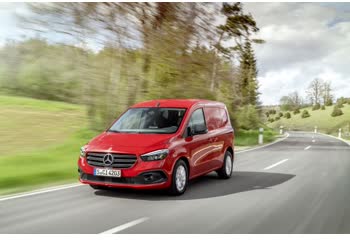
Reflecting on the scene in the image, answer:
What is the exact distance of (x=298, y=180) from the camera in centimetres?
956

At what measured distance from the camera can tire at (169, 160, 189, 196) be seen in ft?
24.2

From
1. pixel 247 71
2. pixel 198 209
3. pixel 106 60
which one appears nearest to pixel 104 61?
pixel 106 60

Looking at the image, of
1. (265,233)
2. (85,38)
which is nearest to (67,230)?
(265,233)

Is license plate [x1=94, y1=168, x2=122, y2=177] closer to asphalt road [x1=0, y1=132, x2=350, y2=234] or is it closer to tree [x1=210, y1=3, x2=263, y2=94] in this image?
asphalt road [x1=0, y1=132, x2=350, y2=234]

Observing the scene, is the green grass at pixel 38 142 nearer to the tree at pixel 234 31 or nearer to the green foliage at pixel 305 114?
the tree at pixel 234 31

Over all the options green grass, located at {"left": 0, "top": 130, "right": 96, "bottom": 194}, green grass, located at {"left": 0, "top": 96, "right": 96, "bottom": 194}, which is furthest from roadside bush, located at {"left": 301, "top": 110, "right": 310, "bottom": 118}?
green grass, located at {"left": 0, "top": 130, "right": 96, "bottom": 194}

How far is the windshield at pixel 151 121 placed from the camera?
8008 millimetres

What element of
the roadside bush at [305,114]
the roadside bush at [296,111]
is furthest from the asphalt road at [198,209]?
the roadside bush at [296,111]

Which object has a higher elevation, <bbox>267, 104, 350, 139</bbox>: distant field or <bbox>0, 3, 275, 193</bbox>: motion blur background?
<bbox>0, 3, 275, 193</bbox>: motion blur background

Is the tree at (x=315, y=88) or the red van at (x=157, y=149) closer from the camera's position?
the red van at (x=157, y=149)

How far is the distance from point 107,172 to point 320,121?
190 feet

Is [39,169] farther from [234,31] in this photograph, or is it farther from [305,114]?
[305,114]

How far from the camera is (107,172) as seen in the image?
7.17 meters

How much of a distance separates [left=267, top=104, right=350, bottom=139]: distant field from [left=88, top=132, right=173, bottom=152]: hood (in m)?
47.0
